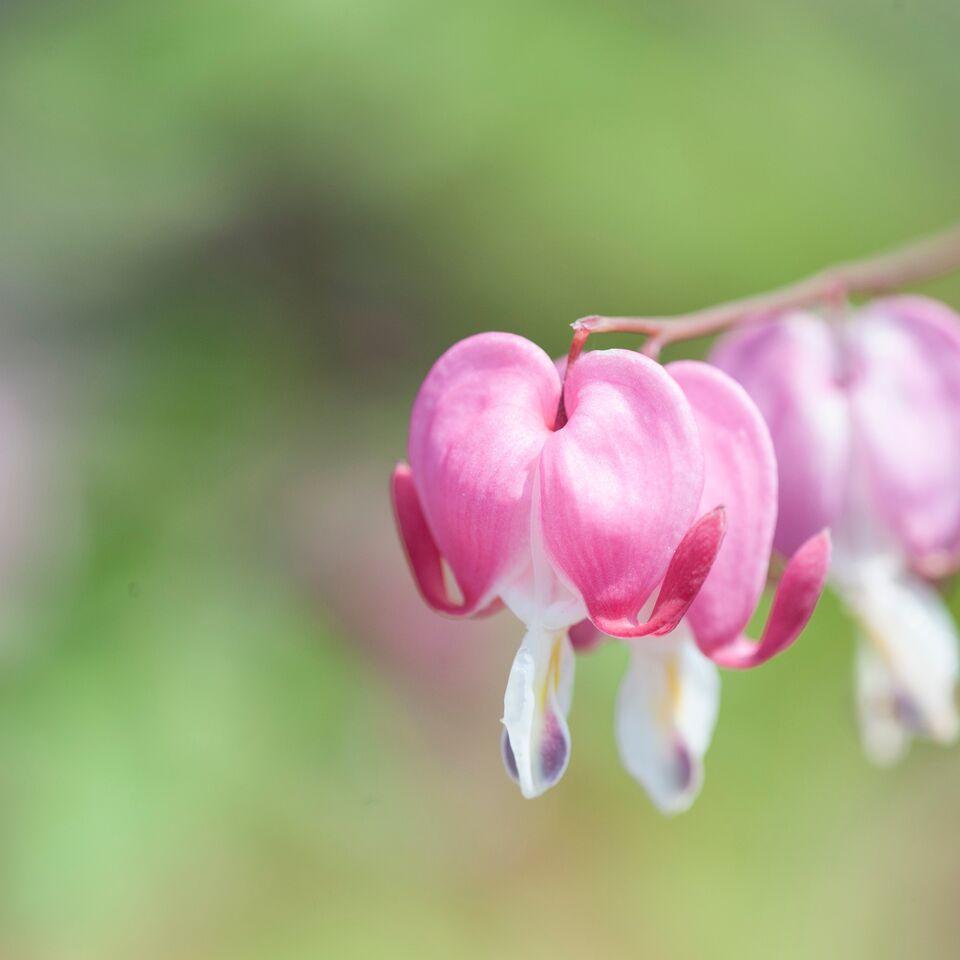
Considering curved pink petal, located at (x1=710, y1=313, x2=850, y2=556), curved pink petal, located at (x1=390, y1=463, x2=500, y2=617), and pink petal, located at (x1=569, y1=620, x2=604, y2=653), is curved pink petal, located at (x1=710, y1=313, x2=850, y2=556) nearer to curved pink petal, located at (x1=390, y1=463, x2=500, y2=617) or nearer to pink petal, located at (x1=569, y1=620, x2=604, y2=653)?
pink petal, located at (x1=569, y1=620, x2=604, y2=653)

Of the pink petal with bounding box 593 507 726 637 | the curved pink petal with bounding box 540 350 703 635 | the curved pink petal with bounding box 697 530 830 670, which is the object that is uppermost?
the curved pink petal with bounding box 540 350 703 635

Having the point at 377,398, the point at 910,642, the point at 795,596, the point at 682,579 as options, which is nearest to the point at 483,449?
the point at 682,579

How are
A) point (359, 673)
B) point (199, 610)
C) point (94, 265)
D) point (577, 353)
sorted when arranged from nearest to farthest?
1. point (577, 353)
2. point (199, 610)
3. point (359, 673)
4. point (94, 265)

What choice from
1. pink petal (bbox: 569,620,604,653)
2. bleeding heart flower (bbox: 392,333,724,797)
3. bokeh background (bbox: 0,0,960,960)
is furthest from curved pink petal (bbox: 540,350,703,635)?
bokeh background (bbox: 0,0,960,960)

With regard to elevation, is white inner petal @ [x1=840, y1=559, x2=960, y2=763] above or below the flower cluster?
below

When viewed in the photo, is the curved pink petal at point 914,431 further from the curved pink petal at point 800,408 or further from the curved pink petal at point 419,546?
the curved pink petal at point 419,546

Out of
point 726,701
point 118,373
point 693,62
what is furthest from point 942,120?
point 118,373

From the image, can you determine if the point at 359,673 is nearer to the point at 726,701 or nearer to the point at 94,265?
the point at 726,701
